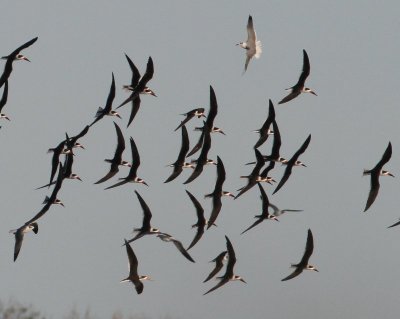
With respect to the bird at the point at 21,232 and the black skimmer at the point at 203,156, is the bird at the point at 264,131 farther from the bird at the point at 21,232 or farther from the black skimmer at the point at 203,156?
the bird at the point at 21,232

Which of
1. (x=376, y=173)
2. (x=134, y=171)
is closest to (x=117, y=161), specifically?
(x=134, y=171)

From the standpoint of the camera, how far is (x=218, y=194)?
57.8 metres

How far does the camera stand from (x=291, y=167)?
60.0 m

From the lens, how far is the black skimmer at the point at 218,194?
2224 inches

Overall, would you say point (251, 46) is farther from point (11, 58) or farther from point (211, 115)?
point (11, 58)

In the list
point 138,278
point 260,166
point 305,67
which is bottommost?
point 138,278

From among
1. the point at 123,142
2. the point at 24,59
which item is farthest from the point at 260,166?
the point at 24,59

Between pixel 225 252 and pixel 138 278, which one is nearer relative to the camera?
pixel 138 278

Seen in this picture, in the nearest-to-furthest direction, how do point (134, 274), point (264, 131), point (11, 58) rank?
point (134, 274) < point (11, 58) < point (264, 131)

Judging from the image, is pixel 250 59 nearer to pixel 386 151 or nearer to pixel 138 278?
pixel 386 151

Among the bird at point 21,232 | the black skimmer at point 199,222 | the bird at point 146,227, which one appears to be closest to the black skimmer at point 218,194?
the black skimmer at point 199,222

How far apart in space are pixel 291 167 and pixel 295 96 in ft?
9.07

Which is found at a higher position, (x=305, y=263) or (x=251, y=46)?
(x=251, y=46)

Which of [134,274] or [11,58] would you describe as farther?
[11,58]
